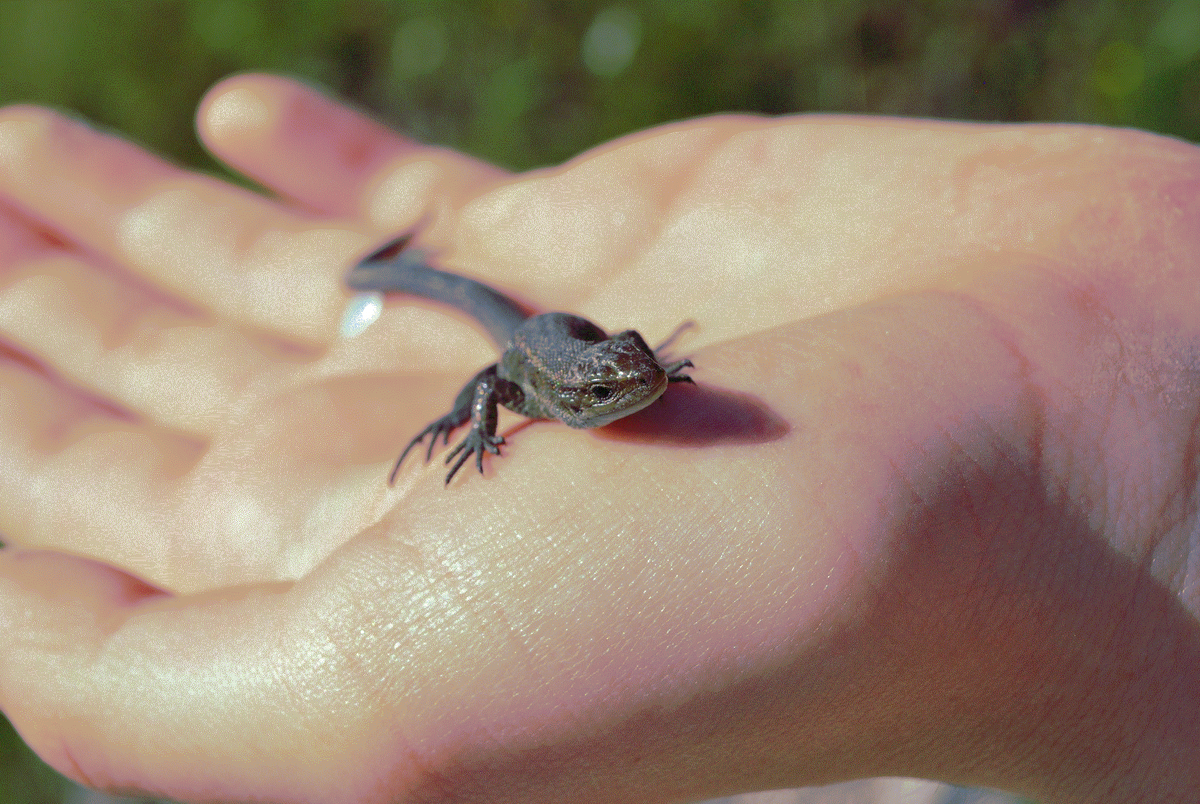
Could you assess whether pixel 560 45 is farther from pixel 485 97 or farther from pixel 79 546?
pixel 79 546

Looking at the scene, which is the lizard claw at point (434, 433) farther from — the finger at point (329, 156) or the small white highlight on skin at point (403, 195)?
the small white highlight on skin at point (403, 195)

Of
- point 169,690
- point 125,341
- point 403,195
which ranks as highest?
point 403,195

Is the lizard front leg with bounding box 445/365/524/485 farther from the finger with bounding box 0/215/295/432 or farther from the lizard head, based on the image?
the finger with bounding box 0/215/295/432

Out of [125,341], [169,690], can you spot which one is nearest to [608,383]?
[169,690]

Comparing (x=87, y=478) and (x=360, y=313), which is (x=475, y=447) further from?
(x=360, y=313)

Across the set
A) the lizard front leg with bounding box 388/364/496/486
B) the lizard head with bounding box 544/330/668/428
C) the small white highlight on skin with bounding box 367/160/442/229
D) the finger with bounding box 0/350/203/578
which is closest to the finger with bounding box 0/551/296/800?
the finger with bounding box 0/350/203/578

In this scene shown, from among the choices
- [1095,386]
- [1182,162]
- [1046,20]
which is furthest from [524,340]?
[1046,20]
